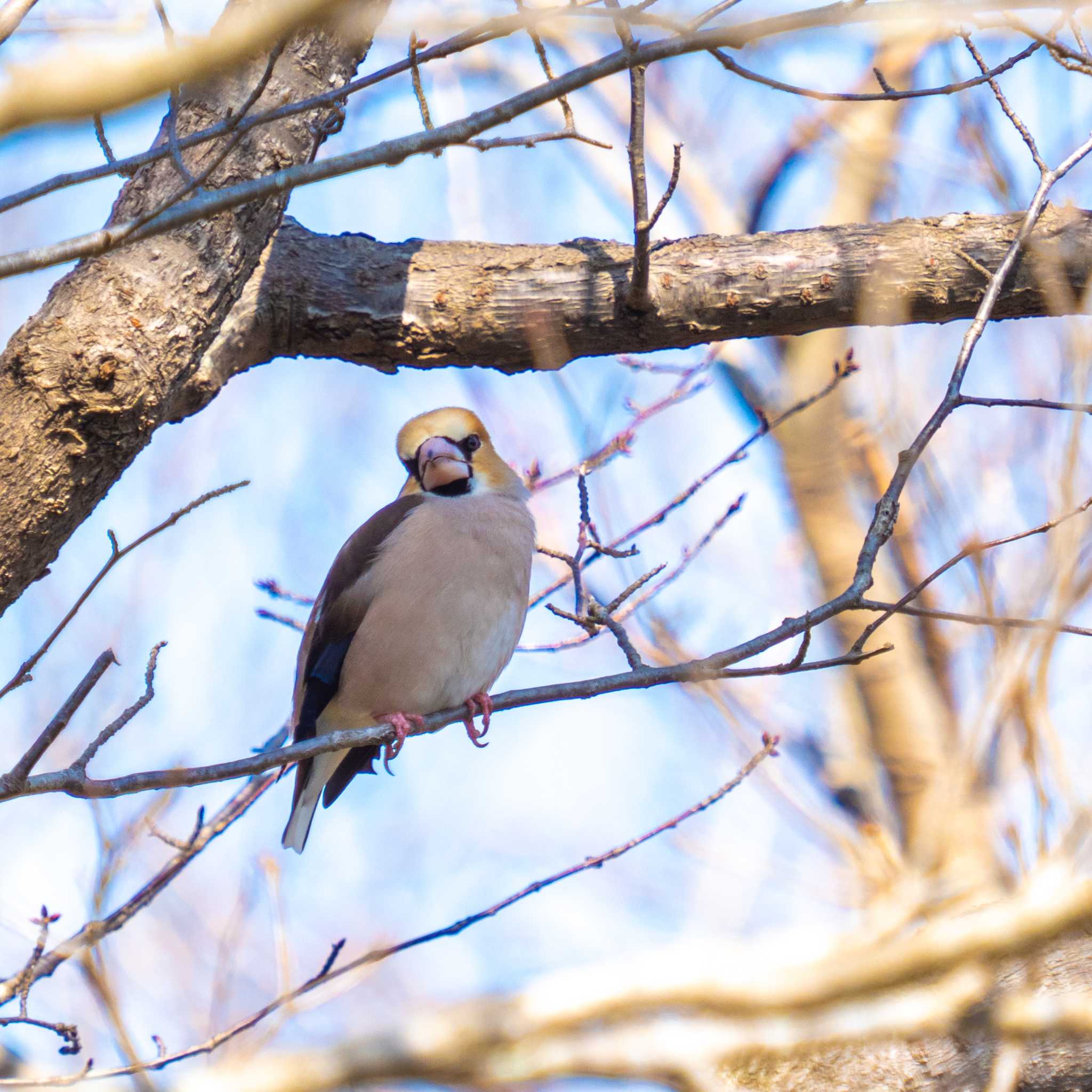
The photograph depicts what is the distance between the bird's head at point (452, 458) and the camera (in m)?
5.30

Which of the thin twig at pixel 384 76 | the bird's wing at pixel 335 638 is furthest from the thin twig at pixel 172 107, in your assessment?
the bird's wing at pixel 335 638

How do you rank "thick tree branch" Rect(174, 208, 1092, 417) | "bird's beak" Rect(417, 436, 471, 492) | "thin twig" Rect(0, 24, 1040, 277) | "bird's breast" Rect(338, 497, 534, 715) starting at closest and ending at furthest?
"thin twig" Rect(0, 24, 1040, 277)
"thick tree branch" Rect(174, 208, 1092, 417)
"bird's breast" Rect(338, 497, 534, 715)
"bird's beak" Rect(417, 436, 471, 492)

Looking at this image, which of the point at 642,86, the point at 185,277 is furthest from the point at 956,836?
the point at 185,277

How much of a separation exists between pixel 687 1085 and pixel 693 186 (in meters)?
8.39

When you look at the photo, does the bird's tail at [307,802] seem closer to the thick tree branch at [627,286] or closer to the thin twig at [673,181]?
the thick tree branch at [627,286]

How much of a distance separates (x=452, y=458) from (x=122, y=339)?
224 centimetres

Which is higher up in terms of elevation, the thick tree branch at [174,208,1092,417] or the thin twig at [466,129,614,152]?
the thick tree branch at [174,208,1092,417]

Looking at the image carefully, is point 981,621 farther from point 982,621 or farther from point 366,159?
point 366,159

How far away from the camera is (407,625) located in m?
4.53

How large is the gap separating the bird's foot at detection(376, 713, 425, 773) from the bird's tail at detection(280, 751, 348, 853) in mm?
229

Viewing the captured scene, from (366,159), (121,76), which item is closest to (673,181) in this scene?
(366,159)

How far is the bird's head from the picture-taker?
5301 millimetres

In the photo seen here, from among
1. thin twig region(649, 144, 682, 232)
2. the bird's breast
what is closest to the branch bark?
thin twig region(649, 144, 682, 232)

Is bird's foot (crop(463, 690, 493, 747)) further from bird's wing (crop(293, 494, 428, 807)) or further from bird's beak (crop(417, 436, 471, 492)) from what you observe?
bird's beak (crop(417, 436, 471, 492))
